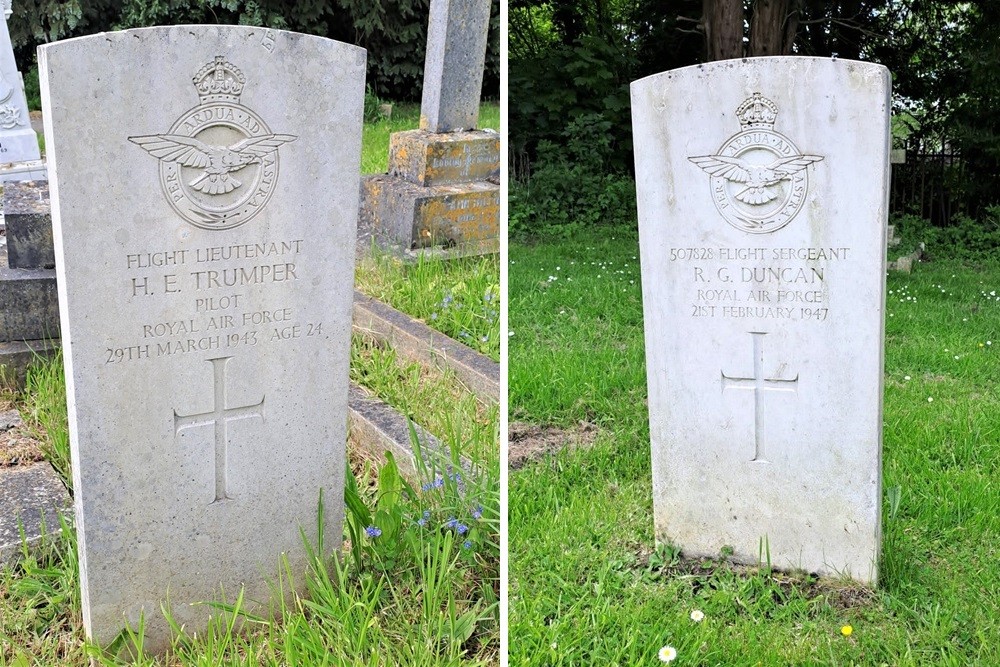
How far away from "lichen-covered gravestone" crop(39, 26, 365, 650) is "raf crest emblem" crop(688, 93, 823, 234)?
3.89 ft

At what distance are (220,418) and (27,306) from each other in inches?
91.2

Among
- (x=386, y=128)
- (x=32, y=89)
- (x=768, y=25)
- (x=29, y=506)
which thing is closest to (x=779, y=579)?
(x=29, y=506)

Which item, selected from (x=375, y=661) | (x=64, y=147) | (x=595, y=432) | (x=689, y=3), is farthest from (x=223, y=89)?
(x=689, y=3)

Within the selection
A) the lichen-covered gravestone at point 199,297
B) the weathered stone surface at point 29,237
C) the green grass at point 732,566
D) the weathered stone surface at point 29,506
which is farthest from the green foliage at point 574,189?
the lichen-covered gravestone at point 199,297

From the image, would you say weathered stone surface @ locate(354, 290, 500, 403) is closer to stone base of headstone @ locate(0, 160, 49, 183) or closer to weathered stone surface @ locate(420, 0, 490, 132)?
weathered stone surface @ locate(420, 0, 490, 132)

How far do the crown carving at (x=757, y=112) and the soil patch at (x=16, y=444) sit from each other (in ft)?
9.43

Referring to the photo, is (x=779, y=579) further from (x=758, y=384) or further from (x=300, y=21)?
(x=300, y=21)

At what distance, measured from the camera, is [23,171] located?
28.5ft

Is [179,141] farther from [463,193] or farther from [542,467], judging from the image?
[463,193]

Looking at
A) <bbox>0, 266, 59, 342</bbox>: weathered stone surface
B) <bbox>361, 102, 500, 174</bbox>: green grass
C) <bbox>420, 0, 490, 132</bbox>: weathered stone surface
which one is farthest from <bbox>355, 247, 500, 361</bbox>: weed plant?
<bbox>361, 102, 500, 174</bbox>: green grass

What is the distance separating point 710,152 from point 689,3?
10065 millimetres

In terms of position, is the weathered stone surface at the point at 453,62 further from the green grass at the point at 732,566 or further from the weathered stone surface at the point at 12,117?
the weathered stone surface at the point at 12,117

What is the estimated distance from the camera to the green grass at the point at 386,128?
32.0ft

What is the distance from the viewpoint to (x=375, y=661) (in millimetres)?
2525
